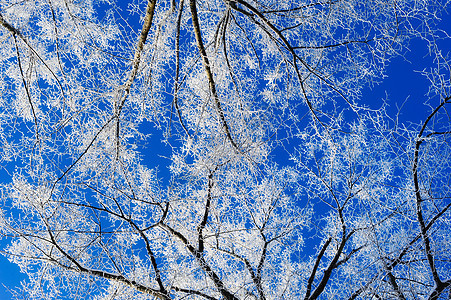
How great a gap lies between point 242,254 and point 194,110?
2.43 metres

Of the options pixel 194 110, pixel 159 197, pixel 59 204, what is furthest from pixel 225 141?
pixel 59 204

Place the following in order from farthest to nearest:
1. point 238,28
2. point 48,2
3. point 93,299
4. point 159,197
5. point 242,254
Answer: point 242,254 < point 93,299 < point 159,197 < point 238,28 < point 48,2

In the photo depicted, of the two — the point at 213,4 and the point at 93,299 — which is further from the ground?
the point at 213,4

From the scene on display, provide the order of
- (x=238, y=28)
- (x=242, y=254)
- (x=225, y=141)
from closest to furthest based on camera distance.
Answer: (x=225, y=141), (x=238, y=28), (x=242, y=254)

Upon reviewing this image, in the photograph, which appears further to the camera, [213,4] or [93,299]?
[93,299]

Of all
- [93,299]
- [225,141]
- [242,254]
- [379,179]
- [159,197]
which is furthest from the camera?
[242,254]

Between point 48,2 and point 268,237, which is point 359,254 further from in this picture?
point 48,2

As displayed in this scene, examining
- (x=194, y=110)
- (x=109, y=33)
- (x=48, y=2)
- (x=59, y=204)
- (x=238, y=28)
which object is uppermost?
(x=238, y=28)

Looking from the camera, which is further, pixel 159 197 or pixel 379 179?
pixel 379 179

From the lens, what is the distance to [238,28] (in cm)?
342

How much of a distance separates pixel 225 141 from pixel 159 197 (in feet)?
3.35

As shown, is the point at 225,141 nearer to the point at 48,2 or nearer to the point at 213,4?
the point at 213,4

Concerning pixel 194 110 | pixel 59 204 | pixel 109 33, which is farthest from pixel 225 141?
pixel 59 204

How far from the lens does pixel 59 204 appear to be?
3441 mm
